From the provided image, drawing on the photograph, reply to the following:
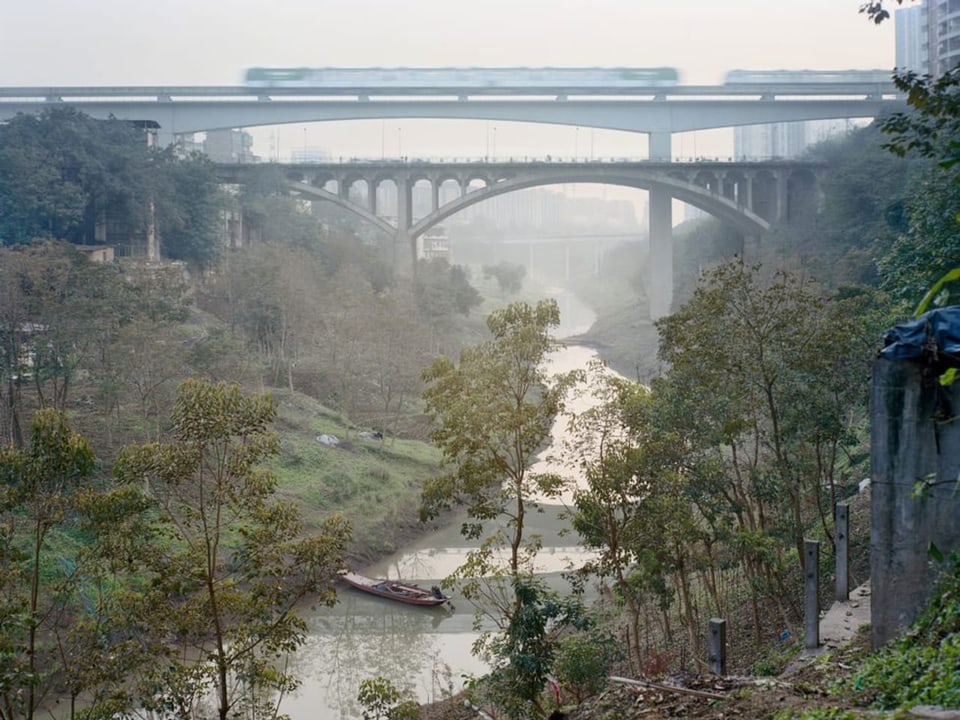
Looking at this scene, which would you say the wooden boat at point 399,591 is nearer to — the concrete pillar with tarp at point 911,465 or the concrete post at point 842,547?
the concrete post at point 842,547

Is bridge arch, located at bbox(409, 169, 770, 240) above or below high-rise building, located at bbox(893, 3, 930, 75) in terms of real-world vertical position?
below

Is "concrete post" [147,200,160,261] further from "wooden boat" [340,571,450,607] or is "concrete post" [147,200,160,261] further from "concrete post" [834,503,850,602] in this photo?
"concrete post" [834,503,850,602]

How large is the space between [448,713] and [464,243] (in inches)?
2479

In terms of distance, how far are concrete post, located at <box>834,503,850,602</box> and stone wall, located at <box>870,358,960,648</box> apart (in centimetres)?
72

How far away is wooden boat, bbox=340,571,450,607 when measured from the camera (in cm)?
1539

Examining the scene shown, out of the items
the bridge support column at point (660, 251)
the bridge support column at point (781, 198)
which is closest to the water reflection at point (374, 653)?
the bridge support column at point (660, 251)

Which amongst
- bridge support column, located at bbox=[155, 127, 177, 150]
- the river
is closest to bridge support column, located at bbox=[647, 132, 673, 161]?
bridge support column, located at bbox=[155, 127, 177, 150]

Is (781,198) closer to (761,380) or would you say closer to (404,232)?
(404,232)

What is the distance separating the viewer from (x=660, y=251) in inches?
1586

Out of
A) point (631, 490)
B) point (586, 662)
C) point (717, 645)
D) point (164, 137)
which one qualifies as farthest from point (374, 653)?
point (164, 137)

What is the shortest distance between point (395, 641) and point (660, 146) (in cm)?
2659

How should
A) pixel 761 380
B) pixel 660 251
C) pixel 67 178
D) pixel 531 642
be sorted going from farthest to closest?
pixel 660 251 < pixel 67 178 < pixel 761 380 < pixel 531 642

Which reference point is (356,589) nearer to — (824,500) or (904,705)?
(824,500)

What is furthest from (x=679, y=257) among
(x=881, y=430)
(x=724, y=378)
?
(x=881, y=430)
